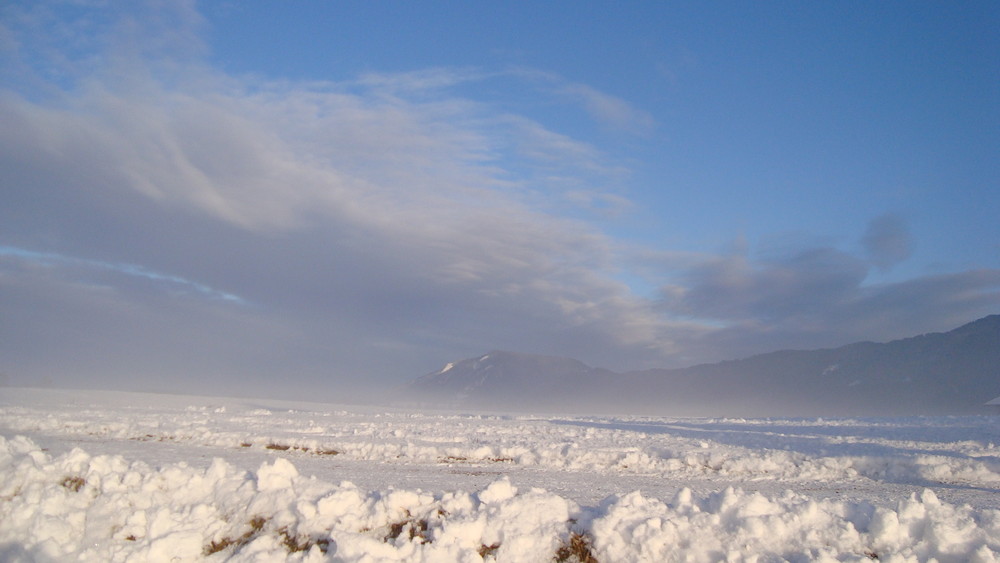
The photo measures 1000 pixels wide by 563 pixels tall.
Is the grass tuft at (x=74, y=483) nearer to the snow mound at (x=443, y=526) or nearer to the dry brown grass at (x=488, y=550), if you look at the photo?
the snow mound at (x=443, y=526)

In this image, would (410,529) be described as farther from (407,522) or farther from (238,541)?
(238,541)

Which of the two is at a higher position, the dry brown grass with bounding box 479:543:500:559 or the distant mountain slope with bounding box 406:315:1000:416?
the distant mountain slope with bounding box 406:315:1000:416

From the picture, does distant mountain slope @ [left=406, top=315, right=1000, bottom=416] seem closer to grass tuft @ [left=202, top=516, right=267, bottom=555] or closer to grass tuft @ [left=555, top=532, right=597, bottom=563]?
grass tuft @ [left=555, top=532, right=597, bottom=563]

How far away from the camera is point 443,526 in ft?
20.0

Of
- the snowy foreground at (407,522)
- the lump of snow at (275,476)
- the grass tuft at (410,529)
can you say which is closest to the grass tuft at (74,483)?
the snowy foreground at (407,522)

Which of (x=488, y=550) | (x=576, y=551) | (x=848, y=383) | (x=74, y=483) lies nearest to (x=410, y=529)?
(x=488, y=550)

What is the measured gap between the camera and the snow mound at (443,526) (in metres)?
5.78

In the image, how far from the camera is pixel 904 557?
5.49 metres

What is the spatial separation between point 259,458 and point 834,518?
13768mm

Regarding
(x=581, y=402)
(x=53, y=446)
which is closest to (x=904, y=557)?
(x=53, y=446)

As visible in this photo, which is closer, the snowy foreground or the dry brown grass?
the snowy foreground

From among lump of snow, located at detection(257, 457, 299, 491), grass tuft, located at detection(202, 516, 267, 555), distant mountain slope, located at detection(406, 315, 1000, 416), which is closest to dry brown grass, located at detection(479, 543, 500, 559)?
grass tuft, located at detection(202, 516, 267, 555)

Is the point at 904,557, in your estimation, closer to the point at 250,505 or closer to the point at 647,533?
the point at 647,533

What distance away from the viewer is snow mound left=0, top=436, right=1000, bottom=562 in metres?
5.78
